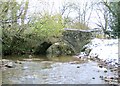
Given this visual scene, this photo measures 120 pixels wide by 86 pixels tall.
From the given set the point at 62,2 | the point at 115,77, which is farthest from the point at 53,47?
the point at 115,77

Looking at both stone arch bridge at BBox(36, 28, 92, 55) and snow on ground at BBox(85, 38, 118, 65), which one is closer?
snow on ground at BBox(85, 38, 118, 65)

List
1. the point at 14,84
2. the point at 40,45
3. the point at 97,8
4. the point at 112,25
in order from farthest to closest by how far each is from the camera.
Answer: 1. the point at 97,8
2. the point at 40,45
3. the point at 112,25
4. the point at 14,84

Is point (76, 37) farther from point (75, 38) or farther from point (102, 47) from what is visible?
point (102, 47)

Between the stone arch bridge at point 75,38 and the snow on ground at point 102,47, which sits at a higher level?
the stone arch bridge at point 75,38

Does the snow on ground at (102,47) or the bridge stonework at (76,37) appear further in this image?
the bridge stonework at (76,37)

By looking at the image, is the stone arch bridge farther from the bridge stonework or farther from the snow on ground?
Answer: the snow on ground

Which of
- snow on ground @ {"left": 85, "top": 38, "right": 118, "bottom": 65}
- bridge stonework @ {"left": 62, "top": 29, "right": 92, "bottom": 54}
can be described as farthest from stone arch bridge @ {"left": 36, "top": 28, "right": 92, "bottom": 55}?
snow on ground @ {"left": 85, "top": 38, "right": 118, "bottom": 65}

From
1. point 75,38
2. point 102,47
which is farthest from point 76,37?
point 102,47

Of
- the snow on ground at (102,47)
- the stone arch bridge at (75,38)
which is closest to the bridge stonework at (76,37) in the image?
the stone arch bridge at (75,38)

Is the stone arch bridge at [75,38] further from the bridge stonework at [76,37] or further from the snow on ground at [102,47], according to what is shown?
the snow on ground at [102,47]

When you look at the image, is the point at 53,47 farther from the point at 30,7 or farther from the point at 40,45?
the point at 30,7

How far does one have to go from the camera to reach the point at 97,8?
9164 millimetres

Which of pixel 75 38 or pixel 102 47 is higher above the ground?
pixel 75 38

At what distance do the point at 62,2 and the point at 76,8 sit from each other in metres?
0.72
